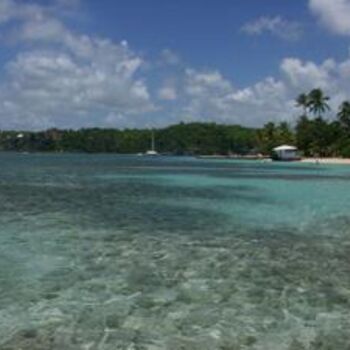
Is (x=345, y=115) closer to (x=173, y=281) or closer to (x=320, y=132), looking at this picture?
(x=320, y=132)

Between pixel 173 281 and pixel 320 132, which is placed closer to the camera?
pixel 173 281

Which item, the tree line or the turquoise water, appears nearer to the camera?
the turquoise water

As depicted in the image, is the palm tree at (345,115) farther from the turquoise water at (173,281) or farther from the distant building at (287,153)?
the turquoise water at (173,281)

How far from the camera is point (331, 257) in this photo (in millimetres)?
16281

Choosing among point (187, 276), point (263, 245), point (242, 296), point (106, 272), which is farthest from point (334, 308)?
point (263, 245)

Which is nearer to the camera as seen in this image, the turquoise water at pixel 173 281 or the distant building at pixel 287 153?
the turquoise water at pixel 173 281

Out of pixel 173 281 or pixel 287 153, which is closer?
pixel 173 281

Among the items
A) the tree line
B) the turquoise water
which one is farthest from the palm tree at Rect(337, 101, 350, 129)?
the turquoise water

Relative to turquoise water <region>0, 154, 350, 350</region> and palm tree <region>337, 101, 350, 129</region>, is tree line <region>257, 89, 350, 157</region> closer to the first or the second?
palm tree <region>337, 101, 350, 129</region>

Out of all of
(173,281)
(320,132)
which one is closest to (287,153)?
(320,132)

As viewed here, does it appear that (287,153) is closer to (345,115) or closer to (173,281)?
(345,115)

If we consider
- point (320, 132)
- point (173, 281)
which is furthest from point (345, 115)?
point (173, 281)

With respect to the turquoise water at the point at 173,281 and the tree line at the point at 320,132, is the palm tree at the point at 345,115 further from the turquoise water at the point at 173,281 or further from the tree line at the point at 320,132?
the turquoise water at the point at 173,281

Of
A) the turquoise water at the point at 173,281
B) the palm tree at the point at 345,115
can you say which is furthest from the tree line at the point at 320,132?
the turquoise water at the point at 173,281
